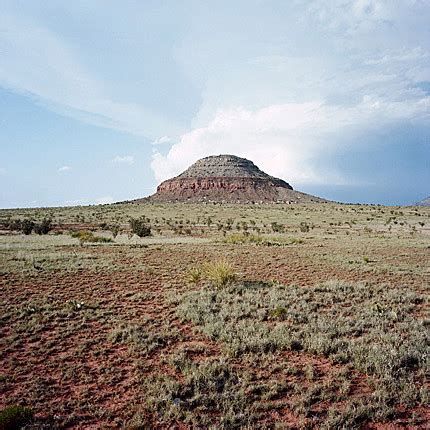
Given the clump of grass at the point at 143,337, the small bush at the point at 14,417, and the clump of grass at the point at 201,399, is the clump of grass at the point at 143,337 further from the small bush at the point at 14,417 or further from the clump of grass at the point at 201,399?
the small bush at the point at 14,417

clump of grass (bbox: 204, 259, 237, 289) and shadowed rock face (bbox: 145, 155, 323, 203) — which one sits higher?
shadowed rock face (bbox: 145, 155, 323, 203)

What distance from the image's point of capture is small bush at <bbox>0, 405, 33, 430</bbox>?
5.33m

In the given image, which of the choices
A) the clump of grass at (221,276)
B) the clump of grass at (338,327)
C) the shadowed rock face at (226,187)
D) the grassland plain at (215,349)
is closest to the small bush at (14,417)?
the grassland plain at (215,349)

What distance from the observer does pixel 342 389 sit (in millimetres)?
6453

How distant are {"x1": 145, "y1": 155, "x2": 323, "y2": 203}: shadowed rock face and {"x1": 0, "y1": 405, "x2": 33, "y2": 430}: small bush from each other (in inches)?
4672

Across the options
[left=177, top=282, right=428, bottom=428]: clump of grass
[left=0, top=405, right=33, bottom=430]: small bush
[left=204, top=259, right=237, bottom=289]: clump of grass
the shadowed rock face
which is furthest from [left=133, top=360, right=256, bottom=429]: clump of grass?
the shadowed rock face

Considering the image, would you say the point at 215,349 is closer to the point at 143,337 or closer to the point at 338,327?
the point at 143,337

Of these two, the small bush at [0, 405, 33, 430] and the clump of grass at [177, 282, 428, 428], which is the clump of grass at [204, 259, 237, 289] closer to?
the clump of grass at [177, 282, 428, 428]

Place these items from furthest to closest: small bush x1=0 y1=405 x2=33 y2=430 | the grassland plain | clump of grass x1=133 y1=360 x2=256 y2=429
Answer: the grassland plain < clump of grass x1=133 y1=360 x2=256 y2=429 < small bush x1=0 y1=405 x2=33 y2=430

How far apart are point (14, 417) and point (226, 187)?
5141 inches

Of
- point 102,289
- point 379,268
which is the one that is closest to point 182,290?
point 102,289

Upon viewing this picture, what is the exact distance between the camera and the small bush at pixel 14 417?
210 inches

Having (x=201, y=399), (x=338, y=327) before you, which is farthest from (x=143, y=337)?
(x=338, y=327)

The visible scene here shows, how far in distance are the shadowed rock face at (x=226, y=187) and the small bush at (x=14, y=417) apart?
119 meters
